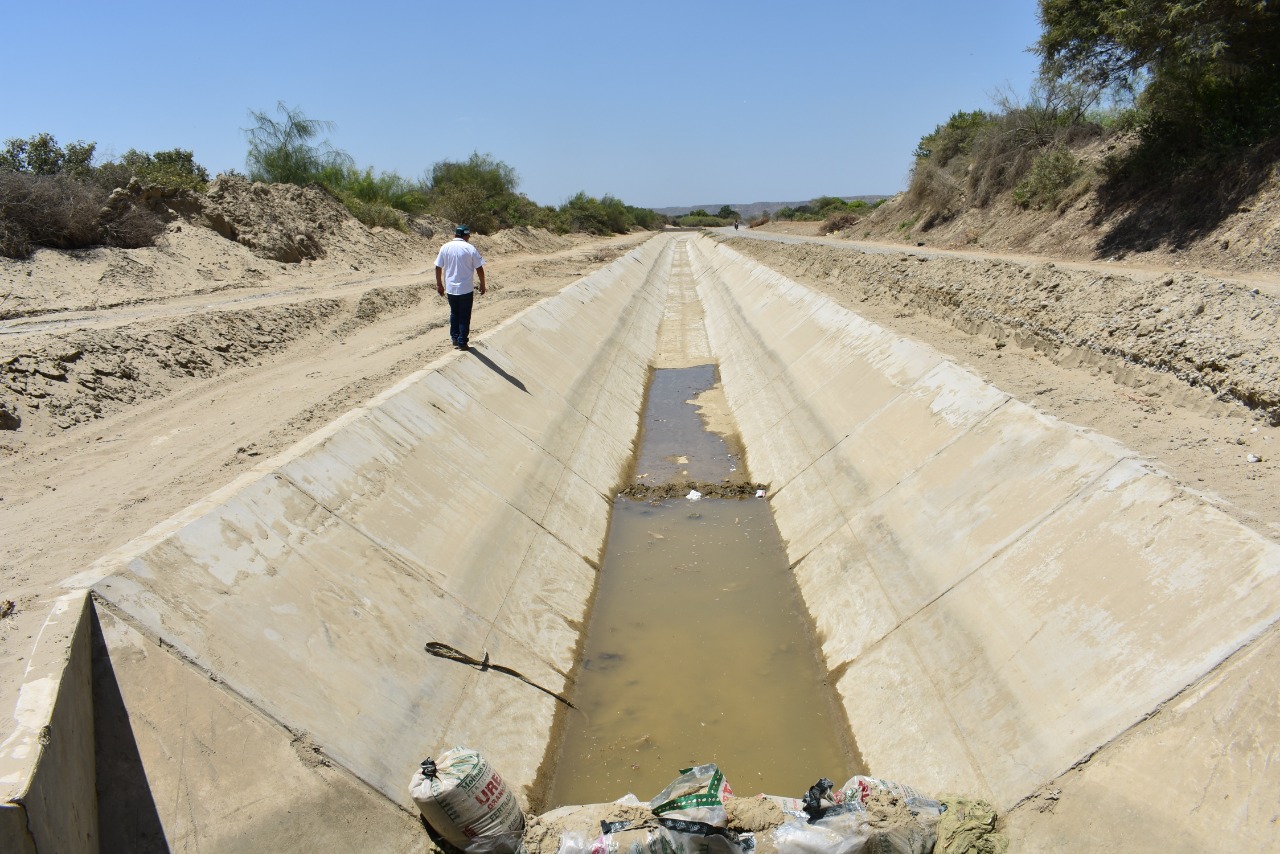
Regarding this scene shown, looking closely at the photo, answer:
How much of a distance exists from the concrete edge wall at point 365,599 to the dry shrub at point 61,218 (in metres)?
11.8

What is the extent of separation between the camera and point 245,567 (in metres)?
5.10

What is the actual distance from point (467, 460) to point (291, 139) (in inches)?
1093

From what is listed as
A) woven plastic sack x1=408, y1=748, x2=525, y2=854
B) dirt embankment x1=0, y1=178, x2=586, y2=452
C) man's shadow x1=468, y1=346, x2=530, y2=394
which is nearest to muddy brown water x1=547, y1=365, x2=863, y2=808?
woven plastic sack x1=408, y1=748, x2=525, y2=854

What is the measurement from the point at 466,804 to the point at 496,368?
796 centimetres

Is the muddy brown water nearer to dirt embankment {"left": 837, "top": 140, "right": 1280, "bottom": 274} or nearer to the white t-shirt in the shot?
the white t-shirt

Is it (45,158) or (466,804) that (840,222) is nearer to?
(45,158)

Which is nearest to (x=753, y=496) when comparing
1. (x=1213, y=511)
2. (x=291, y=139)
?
(x=1213, y=511)

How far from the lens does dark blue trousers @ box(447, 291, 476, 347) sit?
1086cm

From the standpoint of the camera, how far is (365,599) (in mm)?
5668

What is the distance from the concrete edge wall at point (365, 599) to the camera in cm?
416

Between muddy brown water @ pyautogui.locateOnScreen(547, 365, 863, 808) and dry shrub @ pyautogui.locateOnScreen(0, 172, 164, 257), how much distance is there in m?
14.0

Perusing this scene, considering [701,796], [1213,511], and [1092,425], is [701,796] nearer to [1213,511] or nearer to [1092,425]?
[1213,511]

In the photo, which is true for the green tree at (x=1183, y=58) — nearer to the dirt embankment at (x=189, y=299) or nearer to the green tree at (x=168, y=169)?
the dirt embankment at (x=189, y=299)

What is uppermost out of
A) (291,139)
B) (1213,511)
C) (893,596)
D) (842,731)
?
(291,139)
